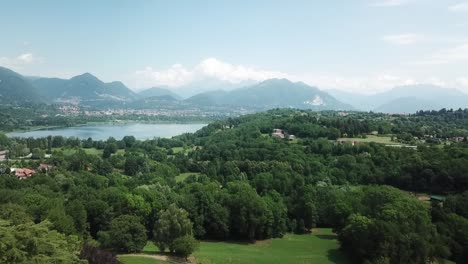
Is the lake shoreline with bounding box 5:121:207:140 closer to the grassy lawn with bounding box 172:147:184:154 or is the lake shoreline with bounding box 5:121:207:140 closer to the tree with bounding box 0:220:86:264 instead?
the grassy lawn with bounding box 172:147:184:154

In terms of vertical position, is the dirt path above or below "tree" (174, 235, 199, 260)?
below

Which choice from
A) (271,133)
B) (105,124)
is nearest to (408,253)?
(271,133)

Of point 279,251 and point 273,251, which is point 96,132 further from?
point 279,251

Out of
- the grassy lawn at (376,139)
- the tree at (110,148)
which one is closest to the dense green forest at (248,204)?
the grassy lawn at (376,139)

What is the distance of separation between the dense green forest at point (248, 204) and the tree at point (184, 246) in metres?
0.06

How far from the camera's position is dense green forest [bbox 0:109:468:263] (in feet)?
80.6

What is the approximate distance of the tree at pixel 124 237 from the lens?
24750 millimetres

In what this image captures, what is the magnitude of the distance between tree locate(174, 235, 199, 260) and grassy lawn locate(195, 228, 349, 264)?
0.98 meters

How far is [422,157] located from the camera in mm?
54438

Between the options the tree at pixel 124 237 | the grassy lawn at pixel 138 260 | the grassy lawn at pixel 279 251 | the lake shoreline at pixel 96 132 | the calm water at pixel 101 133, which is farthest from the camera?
the lake shoreline at pixel 96 132

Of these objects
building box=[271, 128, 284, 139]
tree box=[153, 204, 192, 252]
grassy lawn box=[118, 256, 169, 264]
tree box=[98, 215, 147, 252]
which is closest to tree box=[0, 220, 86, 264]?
grassy lawn box=[118, 256, 169, 264]

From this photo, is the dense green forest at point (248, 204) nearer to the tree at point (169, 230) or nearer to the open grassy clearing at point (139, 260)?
the tree at point (169, 230)

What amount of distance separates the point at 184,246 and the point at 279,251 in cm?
902

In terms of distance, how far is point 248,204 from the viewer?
1313 inches
